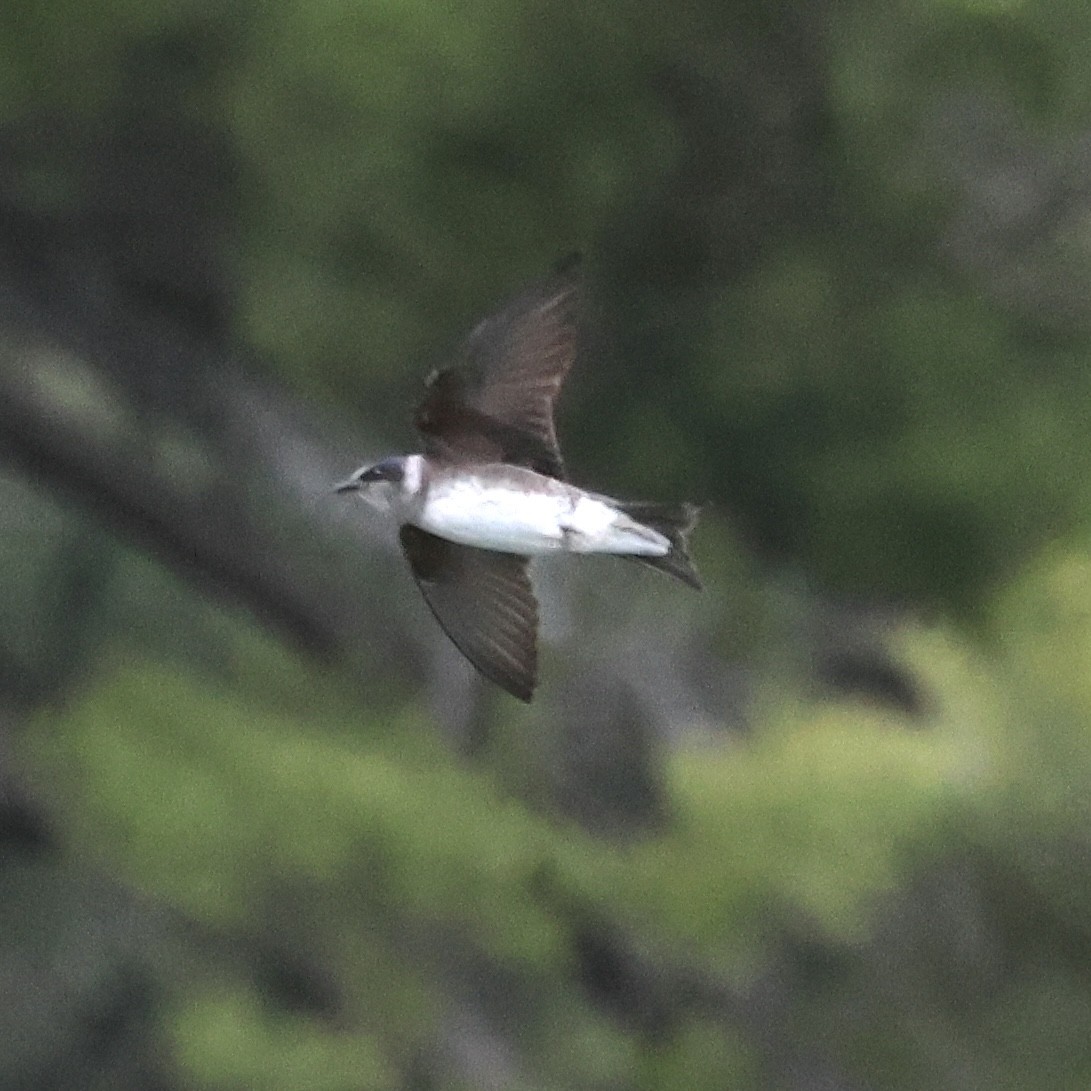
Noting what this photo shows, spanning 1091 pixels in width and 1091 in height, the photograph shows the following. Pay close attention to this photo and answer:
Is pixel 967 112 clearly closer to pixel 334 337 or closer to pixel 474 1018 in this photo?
pixel 334 337

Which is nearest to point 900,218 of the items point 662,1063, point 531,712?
point 531,712

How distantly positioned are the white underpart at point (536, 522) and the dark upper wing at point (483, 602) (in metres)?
0.07

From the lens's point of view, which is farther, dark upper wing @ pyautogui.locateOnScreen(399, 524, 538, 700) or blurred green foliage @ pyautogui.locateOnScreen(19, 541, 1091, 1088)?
blurred green foliage @ pyautogui.locateOnScreen(19, 541, 1091, 1088)

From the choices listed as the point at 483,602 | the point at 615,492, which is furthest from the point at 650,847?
the point at 483,602

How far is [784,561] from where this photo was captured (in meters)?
2.15

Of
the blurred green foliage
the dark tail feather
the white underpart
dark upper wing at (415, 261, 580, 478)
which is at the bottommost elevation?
the white underpart

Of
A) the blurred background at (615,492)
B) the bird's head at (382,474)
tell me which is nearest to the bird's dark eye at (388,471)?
the bird's head at (382,474)

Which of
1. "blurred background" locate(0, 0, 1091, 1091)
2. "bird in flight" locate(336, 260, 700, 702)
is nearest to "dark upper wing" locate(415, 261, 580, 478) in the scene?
"bird in flight" locate(336, 260, 700, 702)

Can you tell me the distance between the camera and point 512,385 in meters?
0.95

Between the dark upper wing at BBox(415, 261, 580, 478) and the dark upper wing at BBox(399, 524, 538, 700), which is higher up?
the dark upper wing at BBox(415, 261, 580, 478)

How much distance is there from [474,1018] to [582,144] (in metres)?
0.91

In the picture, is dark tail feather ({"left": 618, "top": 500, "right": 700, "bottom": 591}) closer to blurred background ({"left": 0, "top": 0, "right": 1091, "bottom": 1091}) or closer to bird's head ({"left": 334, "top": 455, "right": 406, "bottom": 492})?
bird's head ({"left": 334, "top": 455, "right": 406, "bottom": 492})

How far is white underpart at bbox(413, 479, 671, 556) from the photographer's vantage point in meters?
0.89

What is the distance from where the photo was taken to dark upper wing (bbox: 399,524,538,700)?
3.14 feet
